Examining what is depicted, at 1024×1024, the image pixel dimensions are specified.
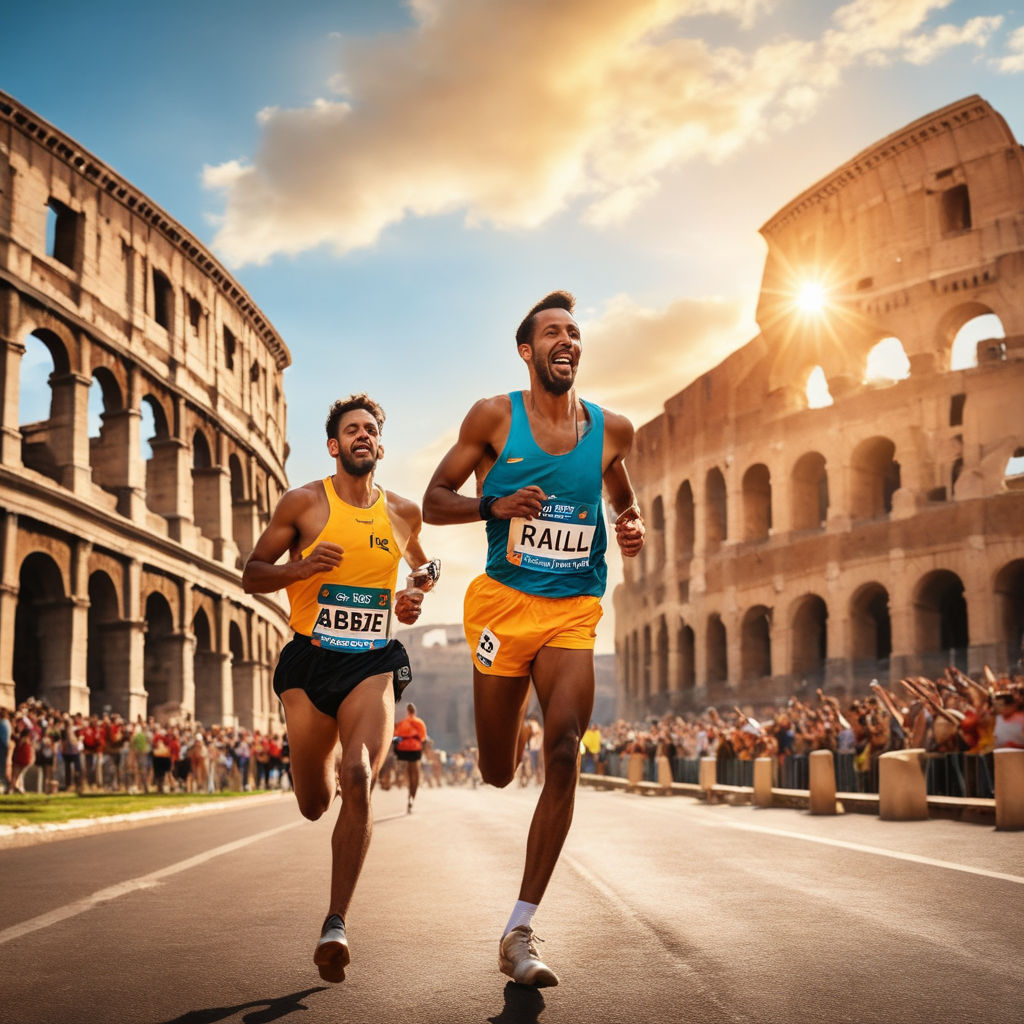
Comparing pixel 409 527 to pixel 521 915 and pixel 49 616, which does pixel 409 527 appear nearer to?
pixel 521 915

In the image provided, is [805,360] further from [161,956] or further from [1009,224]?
[161,956]

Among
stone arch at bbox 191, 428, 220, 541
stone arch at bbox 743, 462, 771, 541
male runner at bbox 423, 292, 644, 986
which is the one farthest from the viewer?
stone arch at bbox 743, 462, 771, 541

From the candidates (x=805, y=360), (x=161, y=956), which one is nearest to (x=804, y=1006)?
(x=161, y=956)

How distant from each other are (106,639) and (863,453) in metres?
27.8

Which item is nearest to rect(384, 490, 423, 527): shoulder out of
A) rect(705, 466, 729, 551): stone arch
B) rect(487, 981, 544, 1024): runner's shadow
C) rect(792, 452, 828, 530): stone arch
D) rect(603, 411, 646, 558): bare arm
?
rect(603, 411, 646, 558): bare arm

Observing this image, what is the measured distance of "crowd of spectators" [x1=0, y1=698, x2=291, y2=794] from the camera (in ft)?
88.0

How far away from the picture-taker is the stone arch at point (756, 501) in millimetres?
54969

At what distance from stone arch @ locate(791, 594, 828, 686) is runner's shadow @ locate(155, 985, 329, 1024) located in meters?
47.4

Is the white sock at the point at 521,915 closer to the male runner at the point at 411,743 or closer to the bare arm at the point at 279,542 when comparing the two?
the bare arm at the point at 279,542

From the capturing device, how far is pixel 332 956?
16.1 ft

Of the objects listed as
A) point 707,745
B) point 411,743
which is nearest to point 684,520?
point 707,745

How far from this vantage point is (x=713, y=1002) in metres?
4.51

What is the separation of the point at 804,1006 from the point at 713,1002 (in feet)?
0.99

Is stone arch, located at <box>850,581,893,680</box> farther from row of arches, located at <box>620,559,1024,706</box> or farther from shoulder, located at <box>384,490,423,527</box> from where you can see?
shoulder, located at <box>384,490,423,527</box>
